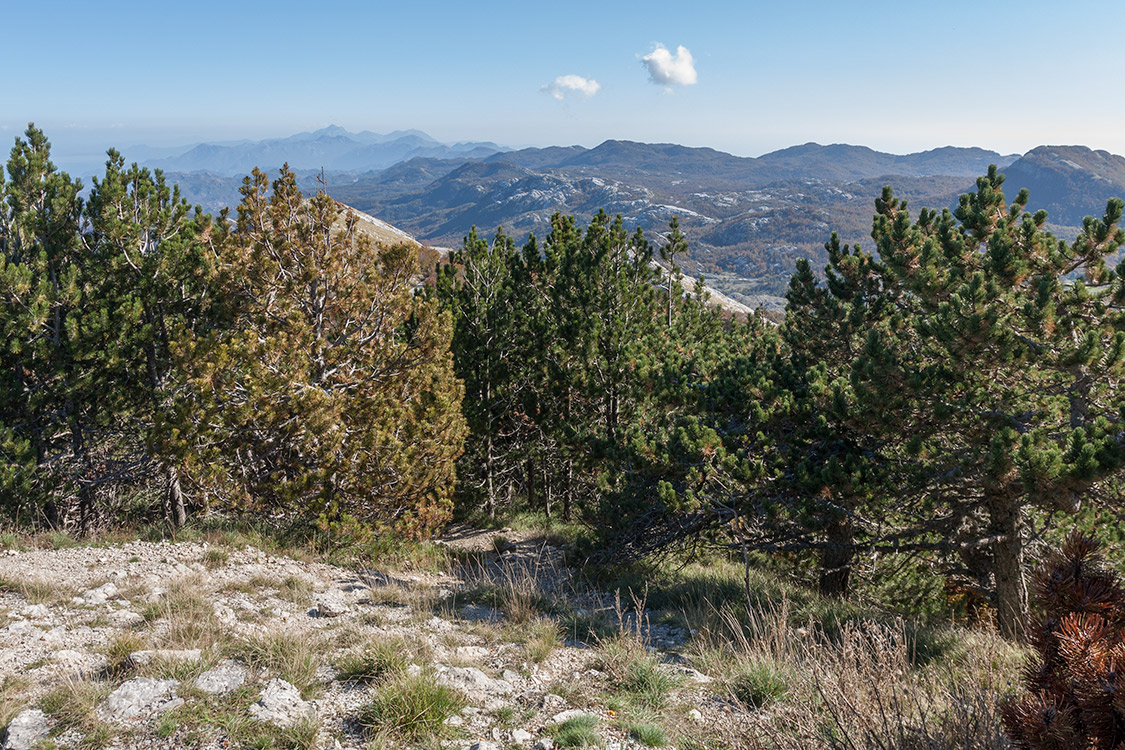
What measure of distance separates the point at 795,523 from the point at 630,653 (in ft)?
12.5

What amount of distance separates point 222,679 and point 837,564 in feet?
29.3

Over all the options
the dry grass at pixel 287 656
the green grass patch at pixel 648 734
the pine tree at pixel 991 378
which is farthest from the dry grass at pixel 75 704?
the pine tree at pixel 991 378

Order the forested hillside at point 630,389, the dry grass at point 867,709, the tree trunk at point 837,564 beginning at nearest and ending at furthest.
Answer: the dry grass at point 867,709 < the forested hillside at point 630,389 < the tree trunk at point 837,564

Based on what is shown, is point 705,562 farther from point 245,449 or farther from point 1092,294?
point 245,449

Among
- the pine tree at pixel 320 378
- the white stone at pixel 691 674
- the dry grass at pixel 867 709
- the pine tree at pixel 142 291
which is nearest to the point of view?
the dry grass at pixel 867 709

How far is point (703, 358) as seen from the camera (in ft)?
34.4

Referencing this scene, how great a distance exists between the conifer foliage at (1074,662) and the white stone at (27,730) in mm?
5233

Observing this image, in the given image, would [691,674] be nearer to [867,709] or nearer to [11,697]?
[867,709]

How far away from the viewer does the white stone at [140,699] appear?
3.96m

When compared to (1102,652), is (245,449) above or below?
below

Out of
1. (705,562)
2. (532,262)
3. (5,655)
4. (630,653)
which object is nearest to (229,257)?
(5,655)

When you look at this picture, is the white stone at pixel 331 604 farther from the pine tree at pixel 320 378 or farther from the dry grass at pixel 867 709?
the dry grass at pixel 867 709

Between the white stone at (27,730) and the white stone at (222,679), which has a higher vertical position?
the white stone at (27,730)

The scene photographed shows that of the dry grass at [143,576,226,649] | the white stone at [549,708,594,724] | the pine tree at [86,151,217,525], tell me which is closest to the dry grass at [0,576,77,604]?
the dry grass at [143,576,226,649]
